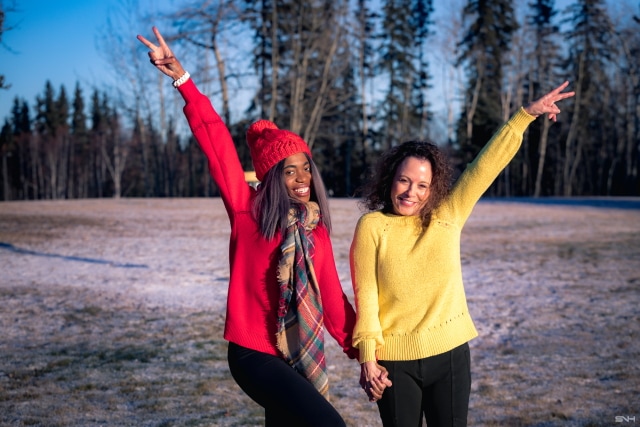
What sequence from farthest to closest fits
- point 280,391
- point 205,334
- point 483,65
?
point 483,65 → point 205,334 → point 280,391

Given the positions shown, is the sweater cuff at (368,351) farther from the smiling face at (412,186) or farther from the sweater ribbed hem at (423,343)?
the smiling face at (412,186)

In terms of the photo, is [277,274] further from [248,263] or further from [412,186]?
[412,186]

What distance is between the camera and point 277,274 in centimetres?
229

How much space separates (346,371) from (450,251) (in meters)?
3.08

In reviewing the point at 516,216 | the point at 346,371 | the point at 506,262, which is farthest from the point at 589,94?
the point at 346,371

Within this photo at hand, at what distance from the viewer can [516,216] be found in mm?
19625

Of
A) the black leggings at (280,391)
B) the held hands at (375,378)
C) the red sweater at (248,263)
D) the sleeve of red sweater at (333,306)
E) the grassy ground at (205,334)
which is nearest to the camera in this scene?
the black leggings at (280,391)

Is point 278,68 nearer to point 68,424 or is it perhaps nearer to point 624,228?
point 624,228

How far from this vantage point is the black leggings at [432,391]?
7.28 ft

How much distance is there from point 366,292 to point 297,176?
0.61 m

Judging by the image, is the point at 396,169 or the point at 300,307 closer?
the point at 300,307

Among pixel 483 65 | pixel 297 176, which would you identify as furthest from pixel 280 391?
pixel 483 65

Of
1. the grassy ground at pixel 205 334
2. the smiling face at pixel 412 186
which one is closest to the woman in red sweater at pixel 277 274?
the smiling face at pixel 412 186

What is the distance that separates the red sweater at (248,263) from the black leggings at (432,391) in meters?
0.26
